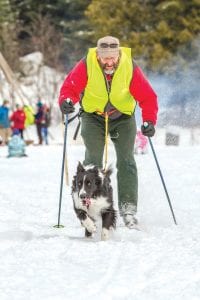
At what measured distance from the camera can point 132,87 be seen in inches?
242

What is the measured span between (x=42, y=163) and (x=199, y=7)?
22289 mm

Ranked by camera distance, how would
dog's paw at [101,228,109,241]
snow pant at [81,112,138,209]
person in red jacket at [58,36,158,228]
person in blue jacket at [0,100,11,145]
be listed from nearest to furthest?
dog's paw at [101,228,109,241] < person in red jacket at [58,36,158,228] < snow pant at [81,112,138,209] < person in blue jacket at [0,100,11,145]

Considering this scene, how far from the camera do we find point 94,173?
5723 millimetres

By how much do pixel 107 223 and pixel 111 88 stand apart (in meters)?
Result: 1.09

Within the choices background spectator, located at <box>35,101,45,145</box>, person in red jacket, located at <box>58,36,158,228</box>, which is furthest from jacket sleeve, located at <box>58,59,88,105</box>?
background spectator, located at <box>35,101,45,145</box>

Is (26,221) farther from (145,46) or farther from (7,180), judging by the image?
(145,46)

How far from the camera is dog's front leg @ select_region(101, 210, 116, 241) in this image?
578 centimetres

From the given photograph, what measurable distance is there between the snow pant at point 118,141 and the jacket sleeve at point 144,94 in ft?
0.77

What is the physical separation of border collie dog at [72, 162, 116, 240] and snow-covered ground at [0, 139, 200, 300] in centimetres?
12

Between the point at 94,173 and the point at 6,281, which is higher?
the point at 94,173

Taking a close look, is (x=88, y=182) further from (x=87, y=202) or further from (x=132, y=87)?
(x=132, y=87)

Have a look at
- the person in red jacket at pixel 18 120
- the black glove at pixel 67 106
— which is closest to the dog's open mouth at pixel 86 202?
the black glove at pixel 67 106

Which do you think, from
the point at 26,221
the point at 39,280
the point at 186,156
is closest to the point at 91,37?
the point at 186,156

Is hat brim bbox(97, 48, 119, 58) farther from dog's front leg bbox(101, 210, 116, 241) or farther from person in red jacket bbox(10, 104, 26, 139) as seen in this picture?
person in red jacket bbox(10, 104, 26, 139)
